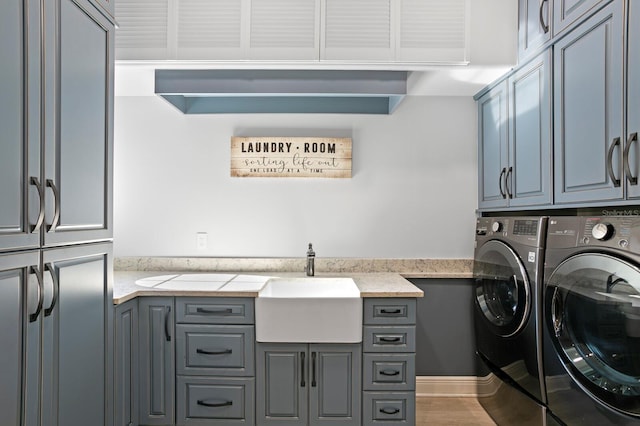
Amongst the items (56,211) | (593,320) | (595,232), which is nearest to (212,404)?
(56,211)

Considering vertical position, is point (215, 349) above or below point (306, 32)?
below

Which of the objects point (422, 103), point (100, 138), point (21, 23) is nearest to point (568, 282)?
point (422, 103)

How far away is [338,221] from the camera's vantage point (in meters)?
2.98

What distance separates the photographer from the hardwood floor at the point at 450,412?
2.56 m

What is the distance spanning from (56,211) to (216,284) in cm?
125

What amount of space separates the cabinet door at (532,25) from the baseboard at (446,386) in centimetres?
206

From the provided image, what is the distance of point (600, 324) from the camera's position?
1602mm

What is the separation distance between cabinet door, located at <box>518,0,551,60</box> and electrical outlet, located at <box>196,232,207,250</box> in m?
2.18

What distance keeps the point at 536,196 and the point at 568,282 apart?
515 millimetres

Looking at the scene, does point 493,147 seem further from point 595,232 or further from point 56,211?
point 56,211

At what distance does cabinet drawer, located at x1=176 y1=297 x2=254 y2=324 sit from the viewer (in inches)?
90.0

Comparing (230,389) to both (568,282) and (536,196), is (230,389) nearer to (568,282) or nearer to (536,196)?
(568,282)

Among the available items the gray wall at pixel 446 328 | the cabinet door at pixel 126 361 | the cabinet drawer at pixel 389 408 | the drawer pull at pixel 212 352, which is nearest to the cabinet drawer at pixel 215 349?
the drawer pull at pixel 212 352

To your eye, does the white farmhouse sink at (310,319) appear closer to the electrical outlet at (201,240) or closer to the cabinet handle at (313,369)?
the cabinet handle at (313,369)
